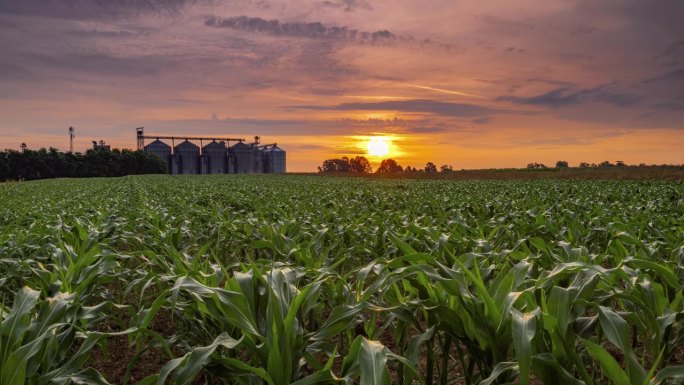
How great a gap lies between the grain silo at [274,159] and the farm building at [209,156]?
2.38 feet

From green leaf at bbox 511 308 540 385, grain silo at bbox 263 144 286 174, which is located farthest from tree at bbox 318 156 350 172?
green leaf at bbox 511 308 540 385

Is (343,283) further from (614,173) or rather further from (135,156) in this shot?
(135,156)

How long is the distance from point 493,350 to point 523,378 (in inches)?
18.1

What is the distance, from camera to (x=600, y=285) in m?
3.12

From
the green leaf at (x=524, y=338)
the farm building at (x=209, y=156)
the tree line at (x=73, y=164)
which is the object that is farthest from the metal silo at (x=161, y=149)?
the green leaf at (x=524, y=338)

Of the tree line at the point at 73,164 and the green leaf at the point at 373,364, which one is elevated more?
the tree line at the point at 73,164

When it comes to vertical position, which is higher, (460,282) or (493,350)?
(460,282)

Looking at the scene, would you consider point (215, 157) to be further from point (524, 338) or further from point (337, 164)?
point (524, 338)

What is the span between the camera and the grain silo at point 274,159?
147625mm

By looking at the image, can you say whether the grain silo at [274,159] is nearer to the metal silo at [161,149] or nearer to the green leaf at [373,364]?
the metal silo at [161,149]

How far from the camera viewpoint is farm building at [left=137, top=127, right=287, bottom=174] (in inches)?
5399

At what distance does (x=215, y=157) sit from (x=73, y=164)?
48.4m

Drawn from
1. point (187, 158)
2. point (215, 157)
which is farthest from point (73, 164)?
point (215, 157)

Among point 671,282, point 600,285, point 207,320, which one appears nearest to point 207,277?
point 207,320
